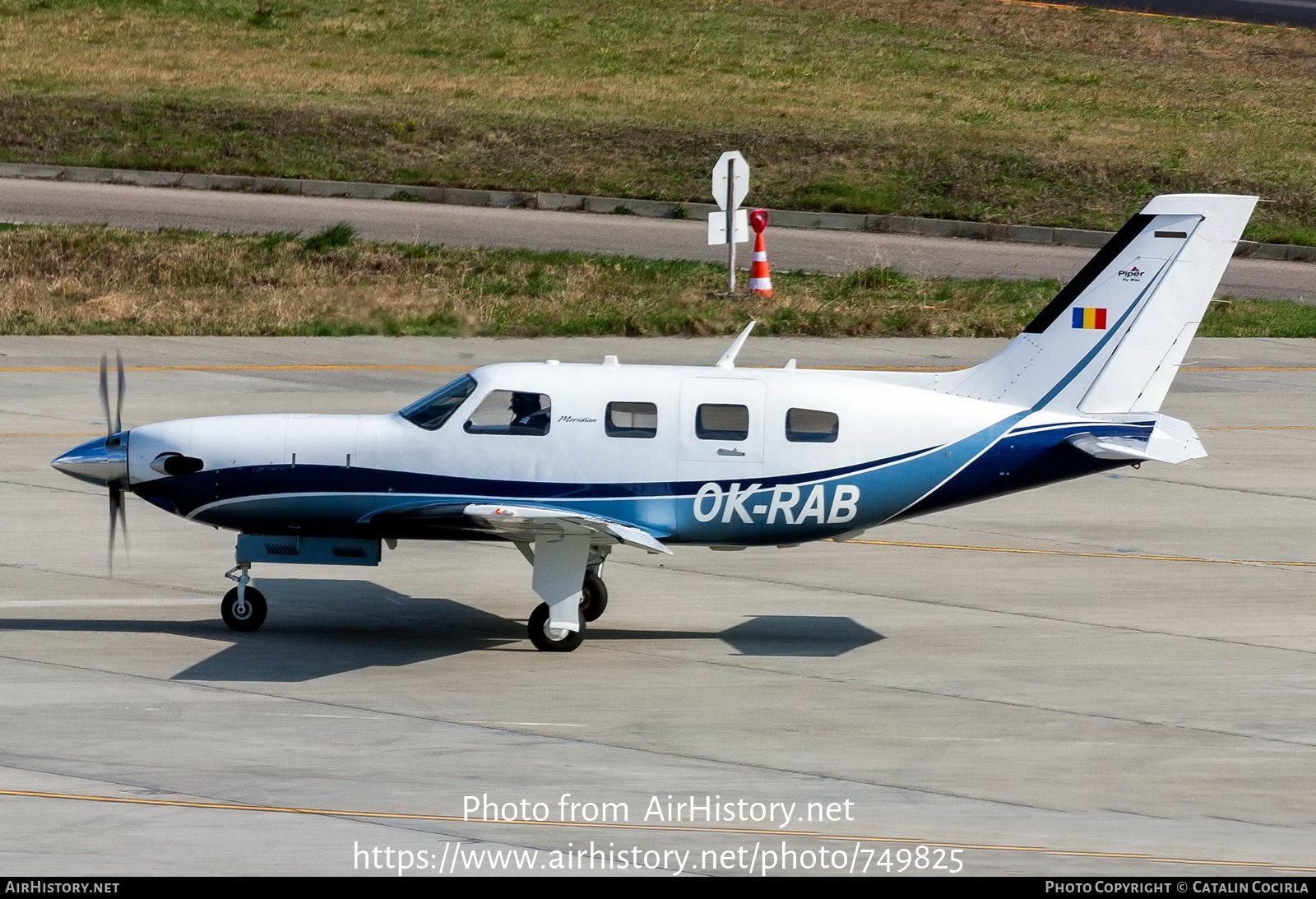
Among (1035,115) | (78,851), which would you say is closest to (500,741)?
(78,851)

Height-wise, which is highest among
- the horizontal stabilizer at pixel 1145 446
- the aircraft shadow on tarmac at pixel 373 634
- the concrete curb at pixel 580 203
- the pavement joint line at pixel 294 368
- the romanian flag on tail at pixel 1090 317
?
the romanian flag on tail at pixel 1090 317

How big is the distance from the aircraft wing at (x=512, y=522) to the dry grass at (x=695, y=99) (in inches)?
1015

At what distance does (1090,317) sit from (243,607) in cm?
791

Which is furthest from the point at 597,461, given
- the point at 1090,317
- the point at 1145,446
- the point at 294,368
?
the point at 294,368

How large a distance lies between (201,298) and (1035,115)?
82.5 feet

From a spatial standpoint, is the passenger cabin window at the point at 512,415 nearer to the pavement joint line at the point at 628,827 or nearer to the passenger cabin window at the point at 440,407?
the passenger cabin window at the point at 440,407

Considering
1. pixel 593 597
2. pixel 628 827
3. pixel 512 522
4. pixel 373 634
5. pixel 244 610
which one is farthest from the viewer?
pixel 593 597

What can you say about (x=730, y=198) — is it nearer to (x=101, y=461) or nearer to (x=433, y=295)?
(x=433, y=295)

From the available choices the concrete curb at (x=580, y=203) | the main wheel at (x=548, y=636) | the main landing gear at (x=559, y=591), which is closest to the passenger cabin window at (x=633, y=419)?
the main landing gear at (x=559, y=591)

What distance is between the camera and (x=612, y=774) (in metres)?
11.5

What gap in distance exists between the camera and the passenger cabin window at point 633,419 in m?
14.3

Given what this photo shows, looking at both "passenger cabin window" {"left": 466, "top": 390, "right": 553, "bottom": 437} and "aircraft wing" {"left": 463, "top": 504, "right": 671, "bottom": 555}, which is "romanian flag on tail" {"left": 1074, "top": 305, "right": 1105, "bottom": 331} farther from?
"passenger cabin window" {"left": 466, "top": 390, "right": 553, "bottom": 437}

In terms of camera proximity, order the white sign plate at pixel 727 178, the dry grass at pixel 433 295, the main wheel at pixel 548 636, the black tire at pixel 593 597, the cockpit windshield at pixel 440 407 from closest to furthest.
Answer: the main wheel at pixel 548 636 < the cockpit windshield at pixel 440 407 < the black tire at pixel 593 597 < the dry grass at pixel 433 295 < the white sign plate at pixel 727 178

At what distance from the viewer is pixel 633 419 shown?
14.3m
